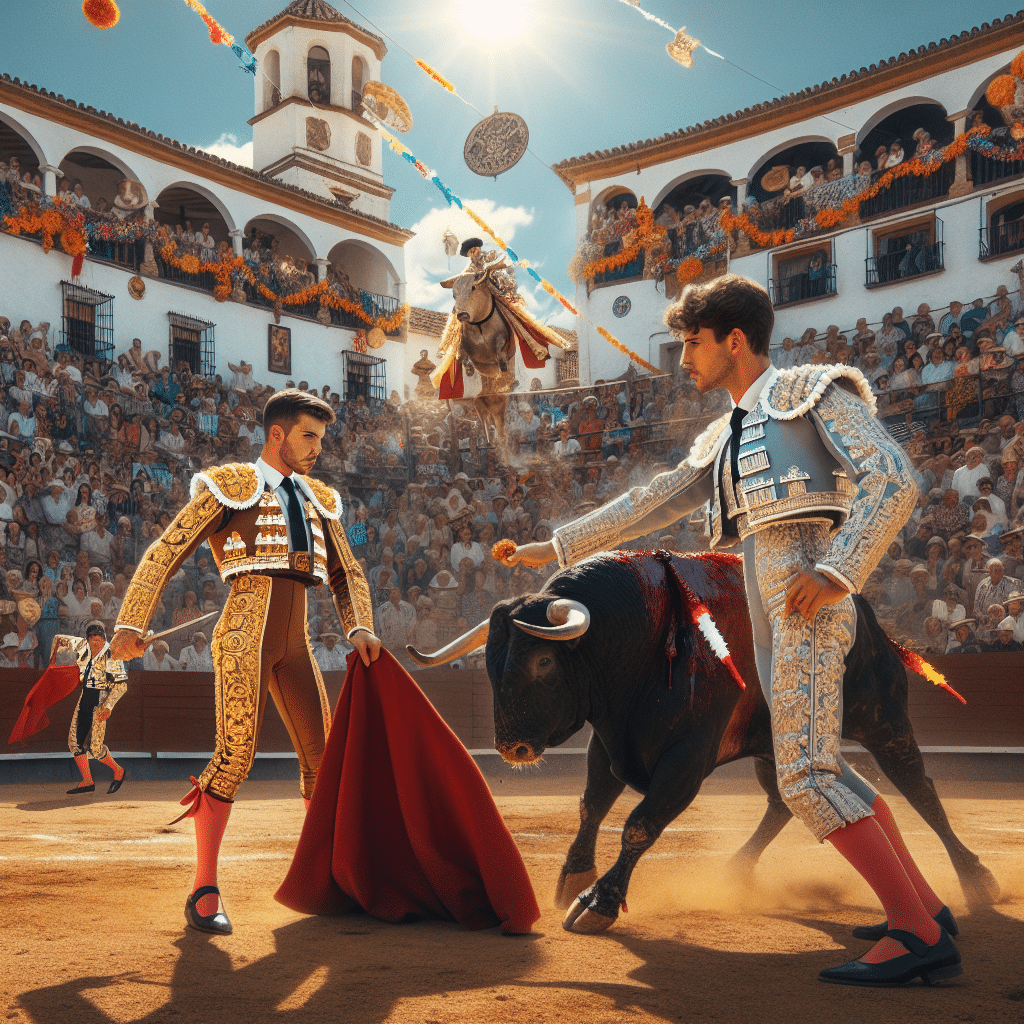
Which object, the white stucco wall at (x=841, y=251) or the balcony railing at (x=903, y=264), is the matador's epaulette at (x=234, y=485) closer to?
the white stucco wall at (x=841, y=251)

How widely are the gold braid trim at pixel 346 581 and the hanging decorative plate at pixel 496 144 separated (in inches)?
540

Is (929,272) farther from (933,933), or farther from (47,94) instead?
(933,933)

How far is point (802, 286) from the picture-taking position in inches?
622

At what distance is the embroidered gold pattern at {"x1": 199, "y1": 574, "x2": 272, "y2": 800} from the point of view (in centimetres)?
269

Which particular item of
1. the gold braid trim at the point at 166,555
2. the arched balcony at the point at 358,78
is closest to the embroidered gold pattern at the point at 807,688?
the gold braid trim at the point at 166,555

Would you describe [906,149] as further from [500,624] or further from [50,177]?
[500,624]

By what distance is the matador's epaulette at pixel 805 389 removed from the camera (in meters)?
2.16

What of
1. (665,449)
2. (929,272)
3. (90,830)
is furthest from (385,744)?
(929,272)

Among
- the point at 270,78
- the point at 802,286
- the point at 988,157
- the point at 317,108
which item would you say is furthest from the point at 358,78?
the point at 988,157

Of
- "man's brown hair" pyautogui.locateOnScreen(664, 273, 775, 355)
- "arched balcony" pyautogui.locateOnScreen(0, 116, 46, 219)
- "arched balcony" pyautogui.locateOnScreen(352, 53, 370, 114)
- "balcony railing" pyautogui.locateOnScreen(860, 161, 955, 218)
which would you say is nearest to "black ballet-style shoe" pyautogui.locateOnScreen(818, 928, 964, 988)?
"man's brown hair" pyautogui.locateOnScreen(664, 273, 775, 355)

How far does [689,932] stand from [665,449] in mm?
9600

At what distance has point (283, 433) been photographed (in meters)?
2.96

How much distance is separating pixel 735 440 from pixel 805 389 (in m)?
0.20

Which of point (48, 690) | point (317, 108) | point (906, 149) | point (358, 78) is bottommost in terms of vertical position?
point (48, 690)
